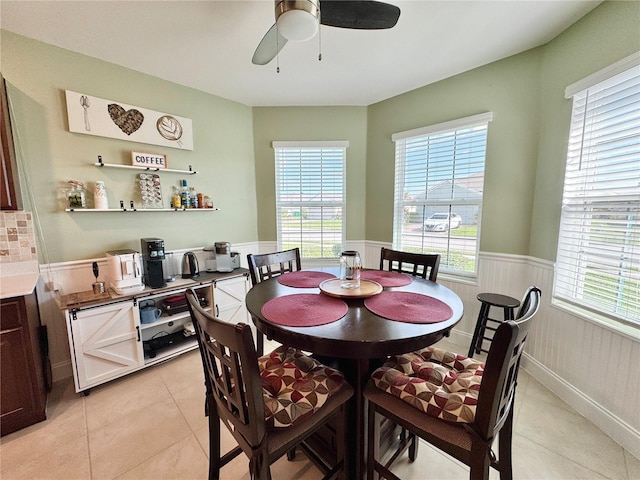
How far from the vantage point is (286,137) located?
323 centimetres

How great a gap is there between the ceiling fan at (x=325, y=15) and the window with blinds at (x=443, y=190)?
153cm

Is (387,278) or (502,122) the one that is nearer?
(387,278)

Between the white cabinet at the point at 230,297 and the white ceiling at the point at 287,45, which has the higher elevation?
the white ceiling at the point at 287,45

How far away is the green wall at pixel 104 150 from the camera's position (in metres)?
1.96

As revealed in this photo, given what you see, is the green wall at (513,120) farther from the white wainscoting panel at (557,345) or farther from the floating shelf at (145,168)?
the floating shelf at (145,168)

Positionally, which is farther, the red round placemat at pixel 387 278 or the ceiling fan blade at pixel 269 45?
the red round placemat at pixel 387 278

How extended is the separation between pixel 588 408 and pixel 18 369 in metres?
3.62

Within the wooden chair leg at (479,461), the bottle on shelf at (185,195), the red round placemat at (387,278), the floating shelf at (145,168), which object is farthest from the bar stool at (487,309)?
the floating shelf at (145,168)

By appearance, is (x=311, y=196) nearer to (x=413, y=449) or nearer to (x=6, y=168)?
(x=6, y=168)

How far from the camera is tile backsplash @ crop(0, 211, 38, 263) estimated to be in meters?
1.91

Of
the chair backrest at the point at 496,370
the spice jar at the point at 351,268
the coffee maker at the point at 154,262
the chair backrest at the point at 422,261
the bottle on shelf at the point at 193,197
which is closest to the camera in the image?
the chair backrest at the point at 496,370

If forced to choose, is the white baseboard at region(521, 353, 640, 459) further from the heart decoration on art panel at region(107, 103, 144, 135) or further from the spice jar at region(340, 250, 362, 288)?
the heart decoration on art panel at region(107, 103, 144, 135)

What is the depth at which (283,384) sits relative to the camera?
3.80 ft

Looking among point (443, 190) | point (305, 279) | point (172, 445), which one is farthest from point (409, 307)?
point (443, 190)
